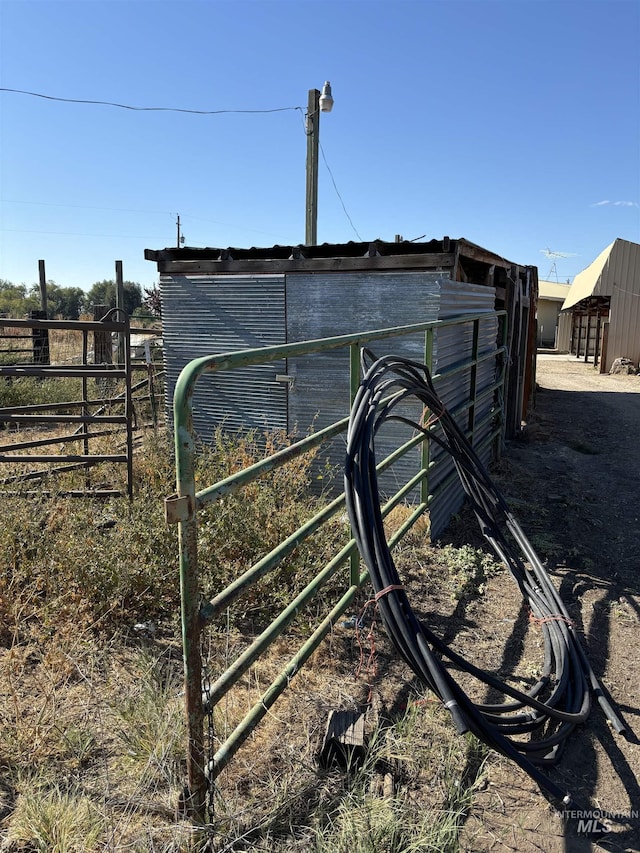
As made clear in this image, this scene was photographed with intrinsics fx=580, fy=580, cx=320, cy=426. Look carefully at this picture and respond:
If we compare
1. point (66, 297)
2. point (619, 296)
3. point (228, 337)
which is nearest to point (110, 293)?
point (66, 297)

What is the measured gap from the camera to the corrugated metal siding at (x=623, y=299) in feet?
68.4

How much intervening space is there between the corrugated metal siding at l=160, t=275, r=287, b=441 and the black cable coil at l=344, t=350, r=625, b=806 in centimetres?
286

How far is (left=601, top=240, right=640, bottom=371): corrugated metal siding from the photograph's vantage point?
68.4 feet

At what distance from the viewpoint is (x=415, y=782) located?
235 cm

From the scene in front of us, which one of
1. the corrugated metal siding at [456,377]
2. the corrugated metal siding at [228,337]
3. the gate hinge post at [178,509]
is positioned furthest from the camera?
the corrugated metal siding at [228,337]

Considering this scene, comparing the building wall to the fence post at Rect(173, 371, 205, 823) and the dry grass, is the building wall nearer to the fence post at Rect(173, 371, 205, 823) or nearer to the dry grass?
the dry grass

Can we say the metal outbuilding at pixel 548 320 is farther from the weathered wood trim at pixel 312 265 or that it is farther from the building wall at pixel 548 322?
the weathered wood trim at pixel 312 265

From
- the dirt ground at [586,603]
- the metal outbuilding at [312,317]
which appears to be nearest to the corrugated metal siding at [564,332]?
the dirt ground at [586,603]

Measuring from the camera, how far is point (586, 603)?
13.4ft

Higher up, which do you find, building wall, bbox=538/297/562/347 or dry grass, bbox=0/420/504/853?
building wall, bbox=538/297/562/347

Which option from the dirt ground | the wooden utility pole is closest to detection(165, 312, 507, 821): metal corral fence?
the dirt ground

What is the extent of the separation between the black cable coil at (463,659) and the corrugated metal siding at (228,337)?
2863 millimetres

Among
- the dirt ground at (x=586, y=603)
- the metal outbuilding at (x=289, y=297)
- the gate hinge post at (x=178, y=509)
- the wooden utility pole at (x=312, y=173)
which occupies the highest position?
the wooden utility pole at (x=312, y=173)

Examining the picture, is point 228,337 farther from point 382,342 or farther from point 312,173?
point 312,173
